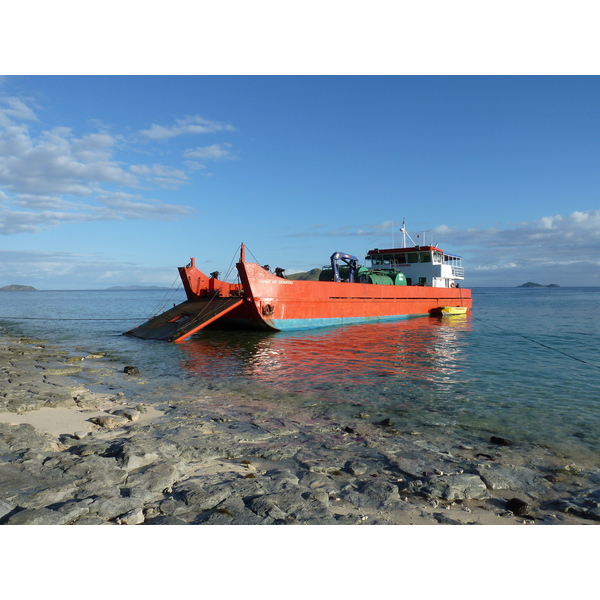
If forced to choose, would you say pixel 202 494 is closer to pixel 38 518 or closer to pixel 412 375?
pixel 38 518

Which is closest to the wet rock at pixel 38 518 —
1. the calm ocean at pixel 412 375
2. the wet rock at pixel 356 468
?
the wet rock at pixel 356 468

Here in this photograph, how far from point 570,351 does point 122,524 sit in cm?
1831

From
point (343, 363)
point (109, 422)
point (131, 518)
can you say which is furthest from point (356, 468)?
point (343, 363)

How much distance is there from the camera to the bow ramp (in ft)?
60.6

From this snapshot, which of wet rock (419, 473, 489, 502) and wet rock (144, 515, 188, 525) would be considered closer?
wet rock (144, 515, 188, 525)

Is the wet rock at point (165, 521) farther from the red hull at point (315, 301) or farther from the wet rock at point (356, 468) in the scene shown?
the red hull at point (315, 301)

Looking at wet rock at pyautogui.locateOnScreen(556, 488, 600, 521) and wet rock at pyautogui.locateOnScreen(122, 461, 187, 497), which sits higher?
wet rock at pyautogui.locateOnScreen(122, 461, 187, 497)

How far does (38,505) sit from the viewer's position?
3721mm

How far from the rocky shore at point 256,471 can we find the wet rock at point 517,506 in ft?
0.05

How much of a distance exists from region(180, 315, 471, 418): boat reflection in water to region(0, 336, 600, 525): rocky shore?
1964 mm

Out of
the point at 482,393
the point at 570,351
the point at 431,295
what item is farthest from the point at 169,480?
the point at 431,295

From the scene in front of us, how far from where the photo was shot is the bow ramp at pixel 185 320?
18.5 meters

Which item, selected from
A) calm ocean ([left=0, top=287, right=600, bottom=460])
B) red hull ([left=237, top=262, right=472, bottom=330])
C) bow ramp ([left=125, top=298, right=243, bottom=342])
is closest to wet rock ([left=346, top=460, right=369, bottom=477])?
calm ocean ([left=0, top=287, right=600, bottom=460])

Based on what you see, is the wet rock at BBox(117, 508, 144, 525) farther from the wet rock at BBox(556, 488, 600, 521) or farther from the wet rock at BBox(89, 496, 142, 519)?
the wet rock at BBox(556, 488, 600, 521)
